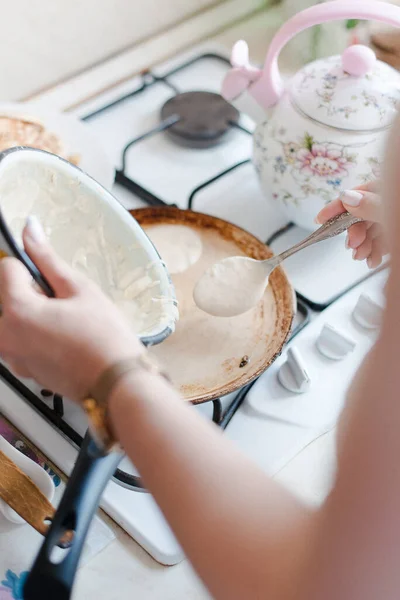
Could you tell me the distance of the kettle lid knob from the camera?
617 mm

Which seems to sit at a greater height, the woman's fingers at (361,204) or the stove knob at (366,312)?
the woman's fingers at (361,204)

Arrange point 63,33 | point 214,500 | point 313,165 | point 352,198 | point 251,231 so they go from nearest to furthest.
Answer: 1. point 214,500
2. point 352,198
3. point 313,165
4. point 251,231
5. point 63,33

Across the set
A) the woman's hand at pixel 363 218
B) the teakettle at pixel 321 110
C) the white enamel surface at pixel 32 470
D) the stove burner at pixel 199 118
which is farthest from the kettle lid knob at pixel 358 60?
the white enamel surface at pixel 32 470

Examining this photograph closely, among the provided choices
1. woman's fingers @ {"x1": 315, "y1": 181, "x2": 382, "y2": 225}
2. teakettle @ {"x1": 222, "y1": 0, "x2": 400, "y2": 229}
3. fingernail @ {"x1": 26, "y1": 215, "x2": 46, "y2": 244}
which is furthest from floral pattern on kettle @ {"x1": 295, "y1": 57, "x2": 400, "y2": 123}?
fingernail @ {"x1": 26, "y1": 215, "x2": 46, "y2": 244}

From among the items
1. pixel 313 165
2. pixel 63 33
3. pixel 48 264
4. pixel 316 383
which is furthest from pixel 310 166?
pixel 63 33

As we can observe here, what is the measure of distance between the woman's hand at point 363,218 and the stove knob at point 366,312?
0.06 metres

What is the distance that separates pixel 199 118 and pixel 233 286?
32 centimetres

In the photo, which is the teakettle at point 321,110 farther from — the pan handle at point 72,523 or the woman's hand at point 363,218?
the pan handle at point 72,523

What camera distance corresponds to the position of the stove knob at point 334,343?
63 cm

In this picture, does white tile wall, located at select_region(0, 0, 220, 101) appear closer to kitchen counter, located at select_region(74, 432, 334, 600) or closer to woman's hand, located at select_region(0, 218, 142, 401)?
woman's hand, located at select_region(0, 218, 142, 401)

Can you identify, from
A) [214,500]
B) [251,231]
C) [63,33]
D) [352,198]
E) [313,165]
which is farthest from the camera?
[63,33]

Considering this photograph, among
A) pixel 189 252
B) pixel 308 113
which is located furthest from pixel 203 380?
pixel 308 113

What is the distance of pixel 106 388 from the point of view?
1.20 ft

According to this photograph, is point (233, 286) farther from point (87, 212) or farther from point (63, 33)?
point (63, 33)
